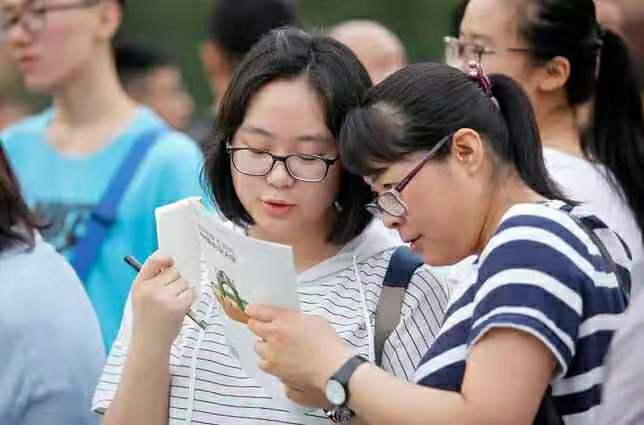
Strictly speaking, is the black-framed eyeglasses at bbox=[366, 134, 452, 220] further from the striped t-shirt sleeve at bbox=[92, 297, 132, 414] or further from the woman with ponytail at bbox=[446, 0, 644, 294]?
the woman with ponytail at bbox=[446, 0, 644, 294]

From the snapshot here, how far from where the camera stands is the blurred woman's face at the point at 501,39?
3764 millimetres

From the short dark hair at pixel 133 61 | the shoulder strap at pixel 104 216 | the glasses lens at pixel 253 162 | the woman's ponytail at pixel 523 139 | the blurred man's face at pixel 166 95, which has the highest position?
the woman's ponytail at pixel 523 139

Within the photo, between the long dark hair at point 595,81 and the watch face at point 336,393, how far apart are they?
4.83 feet

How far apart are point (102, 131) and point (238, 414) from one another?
88.5 inches

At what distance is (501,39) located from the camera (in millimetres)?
3787

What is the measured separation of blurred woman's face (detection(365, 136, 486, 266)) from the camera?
2516 millimetres

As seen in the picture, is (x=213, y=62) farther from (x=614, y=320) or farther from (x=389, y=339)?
(x=614, y=320)

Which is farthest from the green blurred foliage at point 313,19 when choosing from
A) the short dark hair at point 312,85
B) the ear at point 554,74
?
the short dark hair at point 312,85

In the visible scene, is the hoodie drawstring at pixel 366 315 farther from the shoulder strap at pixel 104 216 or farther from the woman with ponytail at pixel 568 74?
the shoulder strap at pixel 104 216

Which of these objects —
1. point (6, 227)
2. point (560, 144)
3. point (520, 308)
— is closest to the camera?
point (520, 308)

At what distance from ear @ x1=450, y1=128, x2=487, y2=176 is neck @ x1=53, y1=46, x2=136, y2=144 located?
253 centimetres

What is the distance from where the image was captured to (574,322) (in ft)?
7.71

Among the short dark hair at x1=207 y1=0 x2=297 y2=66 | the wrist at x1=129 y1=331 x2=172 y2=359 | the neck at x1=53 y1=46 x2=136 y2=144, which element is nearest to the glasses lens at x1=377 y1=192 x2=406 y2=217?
the wrist at x1=129 y1=331 x2=172 y2=359

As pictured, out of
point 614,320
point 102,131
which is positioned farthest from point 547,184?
point 102,131
